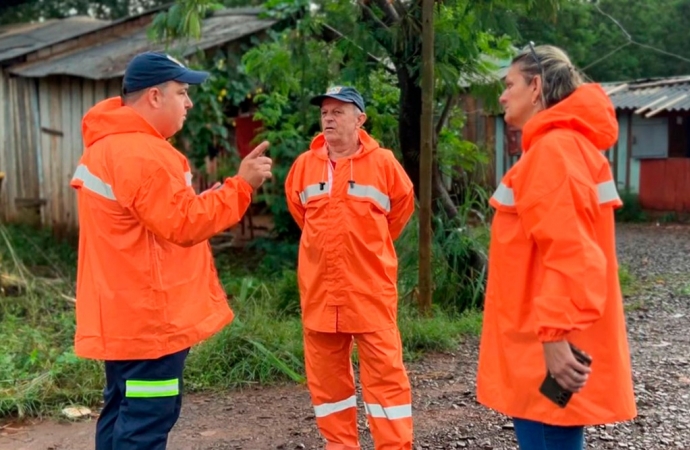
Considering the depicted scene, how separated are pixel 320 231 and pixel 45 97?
878cm

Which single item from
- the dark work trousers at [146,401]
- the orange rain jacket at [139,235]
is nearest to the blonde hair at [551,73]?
the orange rain jacket at [139,235]

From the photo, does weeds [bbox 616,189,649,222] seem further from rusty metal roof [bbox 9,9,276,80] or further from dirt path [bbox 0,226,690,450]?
→ dirt path [bbox 0,226,690,450]

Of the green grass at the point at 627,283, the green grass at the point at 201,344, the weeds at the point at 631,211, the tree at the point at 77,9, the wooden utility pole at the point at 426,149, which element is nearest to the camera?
the green grass at the point at 201,344

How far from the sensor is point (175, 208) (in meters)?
3.00

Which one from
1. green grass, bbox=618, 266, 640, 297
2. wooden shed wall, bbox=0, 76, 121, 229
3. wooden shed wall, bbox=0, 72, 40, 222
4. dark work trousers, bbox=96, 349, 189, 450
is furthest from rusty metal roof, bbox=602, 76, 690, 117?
dark work trousers, bbox=96, 349, 189, 450

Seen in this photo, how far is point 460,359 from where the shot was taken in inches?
229

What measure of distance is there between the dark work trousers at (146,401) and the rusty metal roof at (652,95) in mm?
14532

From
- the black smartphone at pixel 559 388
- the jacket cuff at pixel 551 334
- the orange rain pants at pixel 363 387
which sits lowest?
the orange rain pants at pixel 363 387

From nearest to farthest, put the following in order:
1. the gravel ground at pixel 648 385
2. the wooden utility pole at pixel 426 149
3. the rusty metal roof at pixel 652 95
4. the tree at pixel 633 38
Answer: the gravel ground at pixel 648 385 → the wooden utility pole at pixel 426 149 → the rusty metal roof at pixel 652 95 → the tree at pixel 633 38

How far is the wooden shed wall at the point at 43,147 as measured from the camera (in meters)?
11.3

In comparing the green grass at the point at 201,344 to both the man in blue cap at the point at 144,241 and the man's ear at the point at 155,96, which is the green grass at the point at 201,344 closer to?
the man in blue cap at the point at 144,241

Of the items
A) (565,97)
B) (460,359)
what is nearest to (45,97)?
(460,359)

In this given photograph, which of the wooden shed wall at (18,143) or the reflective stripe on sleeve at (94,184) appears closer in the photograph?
the reflective stripe on sleeve at (94,184)

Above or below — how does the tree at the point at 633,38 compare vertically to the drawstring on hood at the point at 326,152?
above
